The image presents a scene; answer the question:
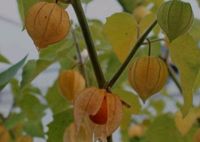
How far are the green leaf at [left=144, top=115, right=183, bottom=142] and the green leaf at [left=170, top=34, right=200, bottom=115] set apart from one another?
249 millimetres

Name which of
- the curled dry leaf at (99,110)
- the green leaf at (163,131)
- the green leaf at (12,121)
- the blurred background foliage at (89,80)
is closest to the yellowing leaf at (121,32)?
the blurred background foliage at (89,80)

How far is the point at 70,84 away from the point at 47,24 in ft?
0.47

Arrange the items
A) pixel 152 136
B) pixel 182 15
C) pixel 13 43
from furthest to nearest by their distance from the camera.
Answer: pixel 13 43
pixel 152 136
pixel 182 15

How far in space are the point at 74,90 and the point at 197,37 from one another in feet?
0.50

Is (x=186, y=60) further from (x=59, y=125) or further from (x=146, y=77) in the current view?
(x=59, y=125)

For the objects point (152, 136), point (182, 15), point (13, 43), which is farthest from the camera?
point (13, 43)

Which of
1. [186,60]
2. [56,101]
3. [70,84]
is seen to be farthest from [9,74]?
[56,101]

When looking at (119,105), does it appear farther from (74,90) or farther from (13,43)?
(13,43)

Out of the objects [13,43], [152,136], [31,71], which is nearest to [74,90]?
[31,71]

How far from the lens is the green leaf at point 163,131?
2.26ft

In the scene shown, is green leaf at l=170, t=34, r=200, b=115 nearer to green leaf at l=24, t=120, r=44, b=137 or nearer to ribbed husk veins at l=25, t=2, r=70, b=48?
ribbed husk veins at l=25, t=2, r=70, b=48

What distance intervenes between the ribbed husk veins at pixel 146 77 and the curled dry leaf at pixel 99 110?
29mm

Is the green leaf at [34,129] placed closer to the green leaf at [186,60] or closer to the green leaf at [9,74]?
the green leaf at [9,74]

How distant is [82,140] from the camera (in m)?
0.46
